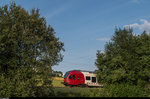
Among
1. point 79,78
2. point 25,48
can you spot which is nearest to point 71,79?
point 79,78

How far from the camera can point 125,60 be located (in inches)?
1609

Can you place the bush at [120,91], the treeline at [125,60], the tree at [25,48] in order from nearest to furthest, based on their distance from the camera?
the bush at [120,91], the tree at [25,48], the treeline at [125,60]

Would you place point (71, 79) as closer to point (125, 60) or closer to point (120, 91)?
point (125, 60)

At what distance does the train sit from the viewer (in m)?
40.3

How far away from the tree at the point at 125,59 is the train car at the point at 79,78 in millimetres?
2285

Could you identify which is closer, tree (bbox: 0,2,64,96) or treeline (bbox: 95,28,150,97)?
tree (bbox: 0,2,64,96)

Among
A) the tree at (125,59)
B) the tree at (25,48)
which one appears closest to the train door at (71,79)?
the tree at (125,59)

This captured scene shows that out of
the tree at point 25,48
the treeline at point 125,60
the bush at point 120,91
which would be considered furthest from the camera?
the treeline at point 125,60

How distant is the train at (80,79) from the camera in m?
40.3

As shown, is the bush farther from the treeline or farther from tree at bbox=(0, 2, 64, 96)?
the treeline

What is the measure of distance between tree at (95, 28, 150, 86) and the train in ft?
7.52

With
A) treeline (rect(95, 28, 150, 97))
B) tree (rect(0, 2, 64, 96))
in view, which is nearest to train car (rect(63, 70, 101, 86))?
treeline (rect(95, 28, 150, 97))

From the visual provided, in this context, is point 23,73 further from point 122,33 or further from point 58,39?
point 122,33

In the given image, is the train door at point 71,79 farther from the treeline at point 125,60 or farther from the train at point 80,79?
the treeline at point 125,60
